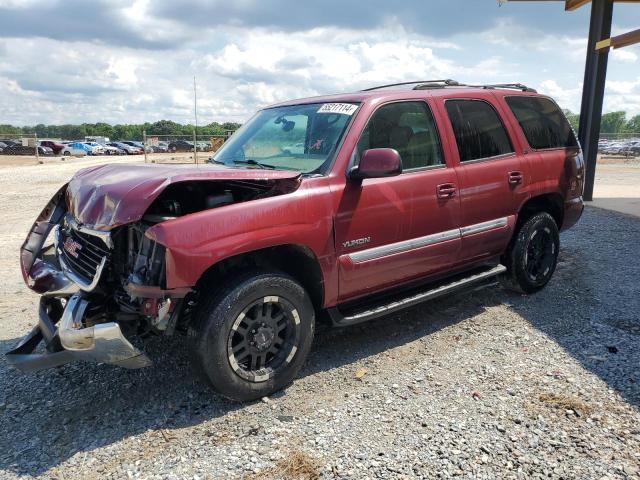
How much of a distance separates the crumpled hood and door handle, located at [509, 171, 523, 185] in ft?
7.53

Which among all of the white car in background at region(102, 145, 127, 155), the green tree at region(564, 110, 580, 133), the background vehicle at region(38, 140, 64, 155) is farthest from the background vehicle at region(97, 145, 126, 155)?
the green tree at region(564, 110, 580, 133)

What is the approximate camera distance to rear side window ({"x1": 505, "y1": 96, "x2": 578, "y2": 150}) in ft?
16.1

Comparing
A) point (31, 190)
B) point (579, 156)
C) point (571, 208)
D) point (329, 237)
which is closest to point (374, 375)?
point (329, 237)

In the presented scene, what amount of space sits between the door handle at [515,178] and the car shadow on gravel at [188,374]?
1.21 meters

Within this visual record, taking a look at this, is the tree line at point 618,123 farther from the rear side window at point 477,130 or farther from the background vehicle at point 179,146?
the rear side window at point 477,130

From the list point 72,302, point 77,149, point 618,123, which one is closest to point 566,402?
point 72,302

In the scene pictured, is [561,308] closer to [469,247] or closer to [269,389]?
[469,247]

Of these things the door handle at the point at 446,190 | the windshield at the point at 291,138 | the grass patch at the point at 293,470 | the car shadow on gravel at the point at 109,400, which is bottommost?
the grass patch at the point at 293,470

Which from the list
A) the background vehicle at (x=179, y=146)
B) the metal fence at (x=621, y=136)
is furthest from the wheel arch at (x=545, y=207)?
the background vehicle at (x=179, y=146)

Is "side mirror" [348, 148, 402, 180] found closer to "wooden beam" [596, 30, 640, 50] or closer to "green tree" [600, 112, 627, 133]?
"wooden beam" [596, 30, 640, 50]

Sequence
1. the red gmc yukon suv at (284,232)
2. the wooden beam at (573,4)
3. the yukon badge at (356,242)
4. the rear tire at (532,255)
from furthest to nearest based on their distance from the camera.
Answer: the wooden beam at (573,4)
the rear tire at (532,255)
the yukon badge at (356,242)
the red gmc yukon suv at (284,232)

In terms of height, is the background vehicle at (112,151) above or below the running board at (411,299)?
above

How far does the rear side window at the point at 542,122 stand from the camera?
4.91 metres

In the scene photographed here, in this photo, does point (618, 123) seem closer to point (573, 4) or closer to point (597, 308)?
point (573, 4)
